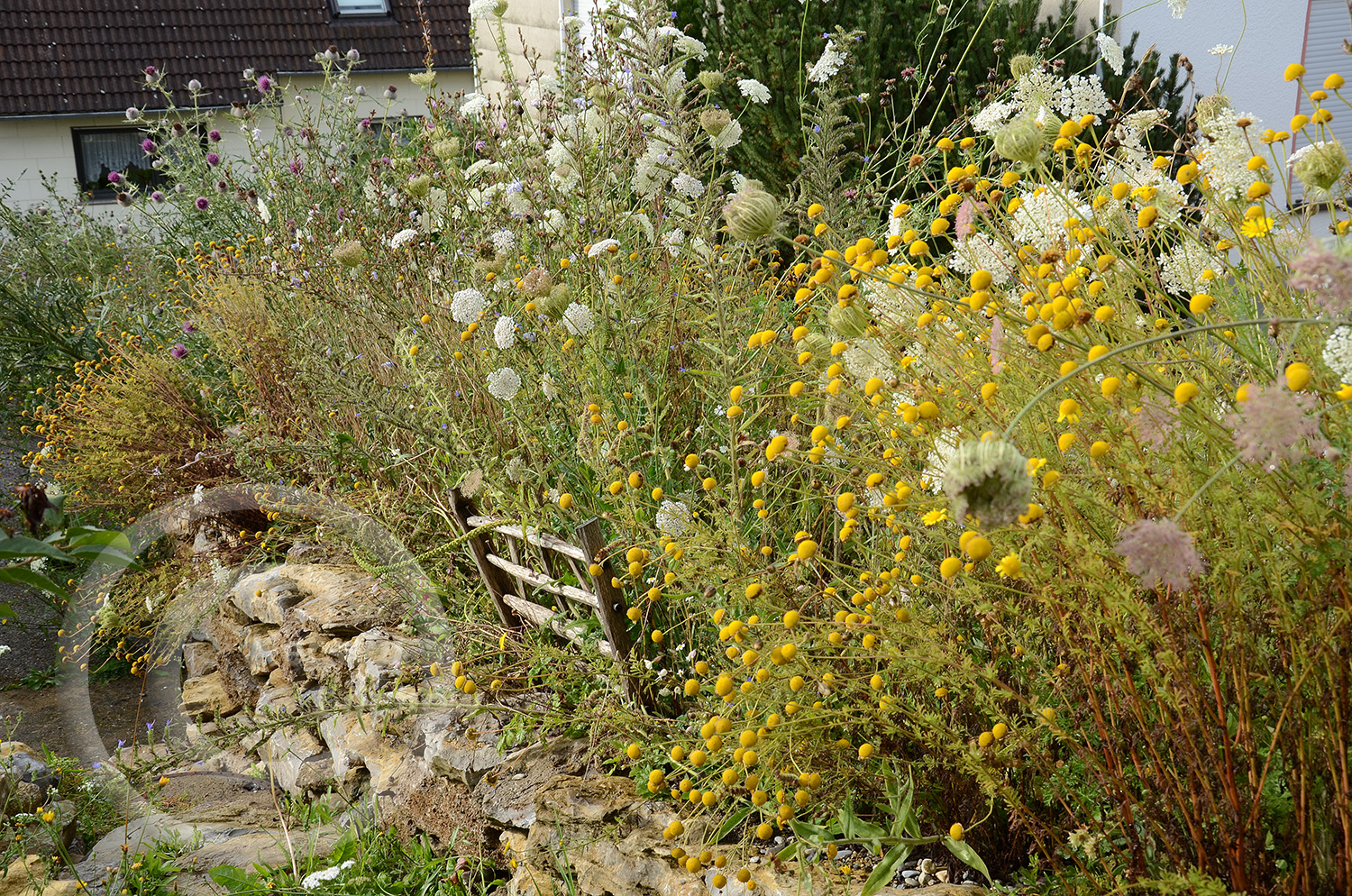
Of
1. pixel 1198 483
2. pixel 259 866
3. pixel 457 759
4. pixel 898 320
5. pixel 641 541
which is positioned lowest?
pixel 259 866

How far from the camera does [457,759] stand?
8.98ft

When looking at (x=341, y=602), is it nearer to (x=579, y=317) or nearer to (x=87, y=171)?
(x=579, y=317)

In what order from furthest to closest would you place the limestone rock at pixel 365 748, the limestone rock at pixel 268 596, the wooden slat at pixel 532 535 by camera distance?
the limestone rock at pixel 268 596 → the limestone rock at pixel 365 748 → the wooden slat at pixel 532 535

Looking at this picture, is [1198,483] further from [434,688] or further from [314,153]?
[314,153]

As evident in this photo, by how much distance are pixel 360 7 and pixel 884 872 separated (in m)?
17.4

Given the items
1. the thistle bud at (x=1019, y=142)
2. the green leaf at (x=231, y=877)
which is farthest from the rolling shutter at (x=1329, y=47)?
the green leaf at (x=231, y=877)

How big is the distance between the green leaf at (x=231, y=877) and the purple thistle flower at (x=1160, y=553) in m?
2.49

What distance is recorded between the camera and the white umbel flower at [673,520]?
2.09 metres

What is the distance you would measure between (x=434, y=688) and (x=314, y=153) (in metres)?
4.10

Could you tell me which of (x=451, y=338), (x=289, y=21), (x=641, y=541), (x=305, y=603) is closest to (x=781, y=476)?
(x=641, y=541)

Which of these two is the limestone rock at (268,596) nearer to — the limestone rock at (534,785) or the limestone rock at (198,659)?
the limestone rock at (198,659)

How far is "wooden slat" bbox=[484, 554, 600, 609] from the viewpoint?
100.0 inches

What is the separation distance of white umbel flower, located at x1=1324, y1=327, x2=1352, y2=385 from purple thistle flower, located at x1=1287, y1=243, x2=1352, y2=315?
0.07 m

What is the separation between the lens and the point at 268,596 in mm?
4172
